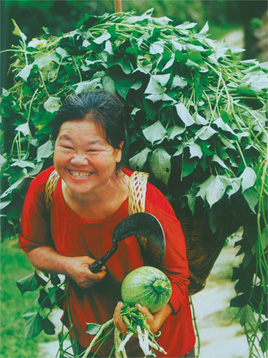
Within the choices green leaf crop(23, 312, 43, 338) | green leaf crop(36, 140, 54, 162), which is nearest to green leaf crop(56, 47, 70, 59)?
green leaf crop(36, 140, 54, 162)

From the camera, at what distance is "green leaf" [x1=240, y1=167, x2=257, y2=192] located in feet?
6.35

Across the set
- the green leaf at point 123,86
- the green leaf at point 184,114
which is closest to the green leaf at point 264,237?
the green leaf at point 184,114

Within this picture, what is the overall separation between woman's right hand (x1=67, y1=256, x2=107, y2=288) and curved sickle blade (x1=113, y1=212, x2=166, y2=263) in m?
0.15

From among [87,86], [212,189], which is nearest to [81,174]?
[87,86]

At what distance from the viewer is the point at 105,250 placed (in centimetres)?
194

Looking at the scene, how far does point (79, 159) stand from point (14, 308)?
2.75m

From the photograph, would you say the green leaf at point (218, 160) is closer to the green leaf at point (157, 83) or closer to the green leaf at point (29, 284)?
the green leaf at point (157, 83)

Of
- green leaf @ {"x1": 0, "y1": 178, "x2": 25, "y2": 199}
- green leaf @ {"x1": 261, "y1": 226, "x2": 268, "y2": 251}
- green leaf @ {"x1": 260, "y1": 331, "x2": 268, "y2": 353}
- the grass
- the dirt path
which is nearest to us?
green leaf @ {"x1": 261, "y1": 226, "x2": 268, "y2": 251}

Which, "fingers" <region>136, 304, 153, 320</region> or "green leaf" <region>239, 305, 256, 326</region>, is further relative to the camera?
"green leaf" <region>239, 305, 256, 326</region>

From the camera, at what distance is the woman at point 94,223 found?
1.85 metres

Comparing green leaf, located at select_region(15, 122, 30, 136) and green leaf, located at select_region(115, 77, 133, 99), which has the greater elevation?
green leaf, located at select_region(115, 77, 133, 99)

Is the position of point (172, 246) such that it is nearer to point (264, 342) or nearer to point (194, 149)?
point (194, 149)

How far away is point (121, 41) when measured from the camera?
212 centimetres

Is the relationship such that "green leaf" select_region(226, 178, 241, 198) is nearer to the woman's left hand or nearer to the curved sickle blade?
the curved sickle blade
